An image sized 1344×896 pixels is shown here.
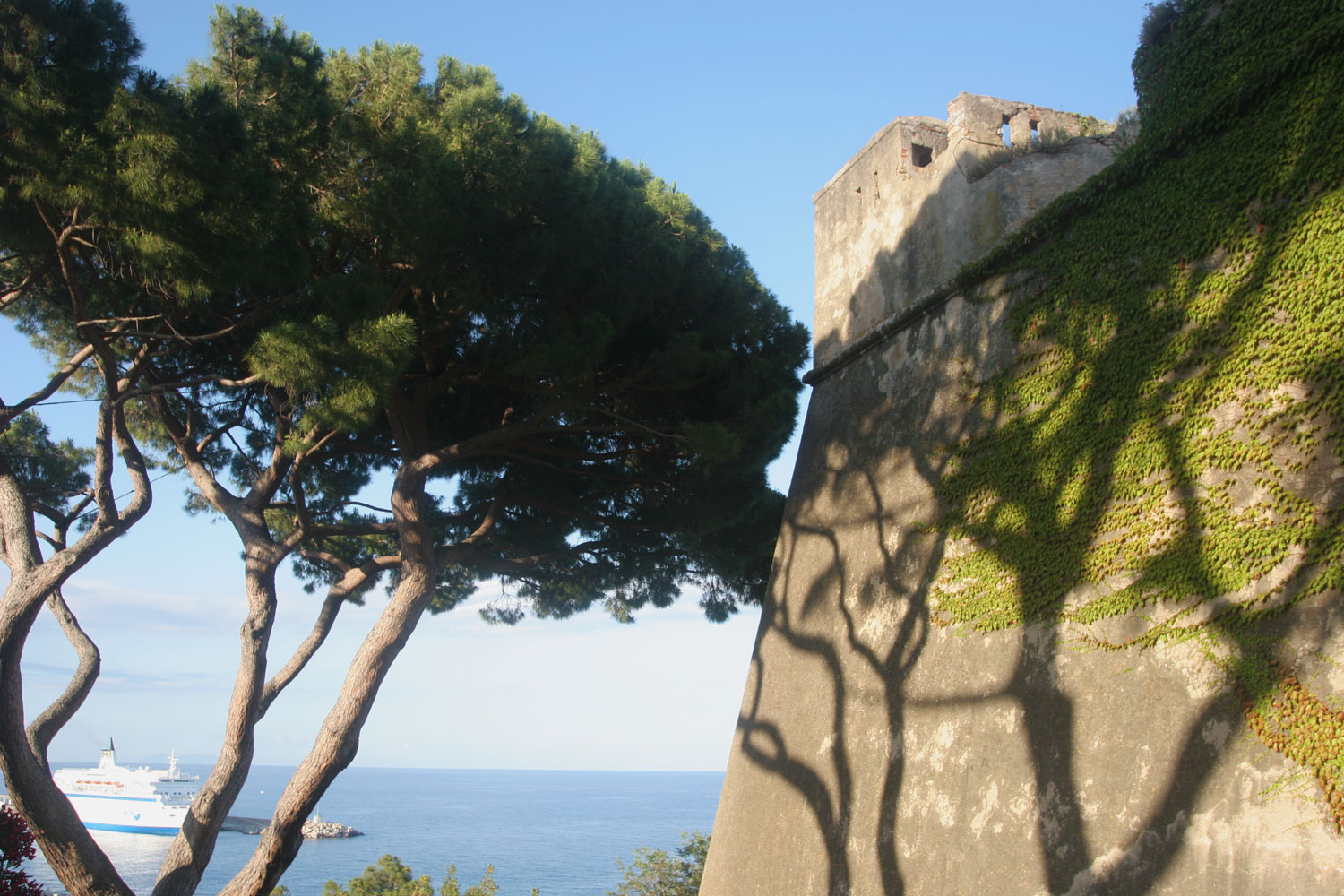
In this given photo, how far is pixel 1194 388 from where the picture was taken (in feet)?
12.1

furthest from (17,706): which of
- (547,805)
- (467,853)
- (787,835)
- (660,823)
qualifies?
(547,805)

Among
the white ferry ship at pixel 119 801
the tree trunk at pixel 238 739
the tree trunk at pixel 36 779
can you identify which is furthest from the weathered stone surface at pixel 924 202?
the white ferry ship at pixel 119 801

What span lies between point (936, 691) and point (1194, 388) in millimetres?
1930

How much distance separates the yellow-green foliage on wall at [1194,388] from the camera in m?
3.14

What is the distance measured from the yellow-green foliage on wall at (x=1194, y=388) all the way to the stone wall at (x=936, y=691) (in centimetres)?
13

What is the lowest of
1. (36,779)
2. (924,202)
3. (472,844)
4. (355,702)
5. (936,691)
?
(472,844)

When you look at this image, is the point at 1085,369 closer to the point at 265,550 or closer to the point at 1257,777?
the point at 1257,777

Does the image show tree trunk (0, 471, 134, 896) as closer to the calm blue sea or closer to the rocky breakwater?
the calm blue sea

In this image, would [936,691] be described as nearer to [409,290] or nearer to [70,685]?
[409,290]

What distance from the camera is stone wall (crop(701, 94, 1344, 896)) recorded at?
10.1 feet

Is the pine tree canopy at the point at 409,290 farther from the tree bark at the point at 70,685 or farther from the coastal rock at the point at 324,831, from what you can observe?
the coastal rock at the point at 324,831

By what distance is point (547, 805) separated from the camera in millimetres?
102188

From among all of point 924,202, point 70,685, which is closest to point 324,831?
point 70,685

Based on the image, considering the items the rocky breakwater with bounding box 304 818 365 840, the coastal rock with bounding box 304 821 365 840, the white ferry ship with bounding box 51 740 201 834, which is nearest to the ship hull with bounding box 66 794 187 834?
the white ferry ship with bounding box 51 740 201 834
